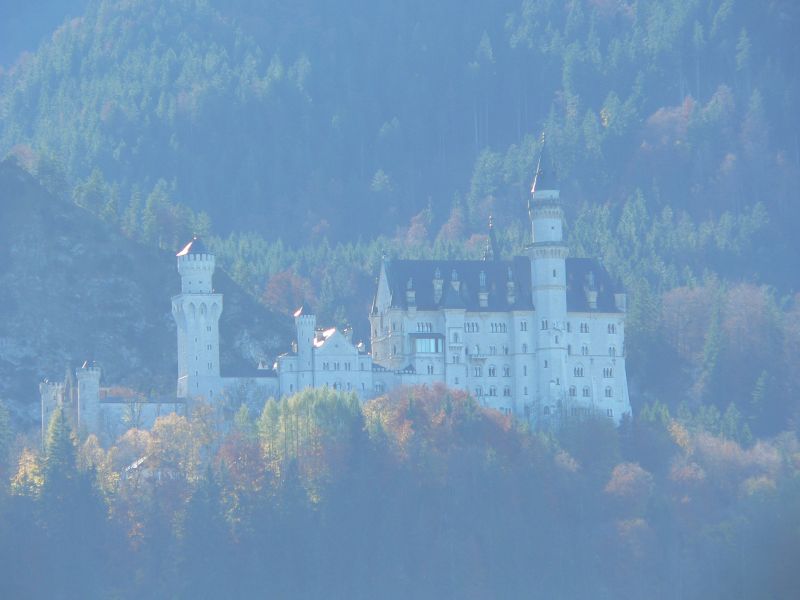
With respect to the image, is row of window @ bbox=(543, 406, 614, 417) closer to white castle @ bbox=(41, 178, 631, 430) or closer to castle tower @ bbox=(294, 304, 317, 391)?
white castle @ bbox=(41, 178, 631, 430)

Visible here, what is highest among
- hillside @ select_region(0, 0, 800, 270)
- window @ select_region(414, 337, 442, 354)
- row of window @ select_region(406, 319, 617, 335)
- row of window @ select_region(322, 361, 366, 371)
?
hillside @ select_region(0, 0, 800, 270)

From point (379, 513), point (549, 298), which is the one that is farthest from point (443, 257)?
point (379, 513)

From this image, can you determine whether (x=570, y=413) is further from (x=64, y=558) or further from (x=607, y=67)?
(x=607, y=67)

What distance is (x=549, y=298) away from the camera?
120 meters

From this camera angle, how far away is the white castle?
117562 mm

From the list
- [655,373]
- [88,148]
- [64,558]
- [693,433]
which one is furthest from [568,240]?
[64,558]

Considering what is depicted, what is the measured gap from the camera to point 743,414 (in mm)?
135500

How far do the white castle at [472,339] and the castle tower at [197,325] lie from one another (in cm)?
5

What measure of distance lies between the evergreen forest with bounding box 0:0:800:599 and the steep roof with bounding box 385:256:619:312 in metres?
5.07

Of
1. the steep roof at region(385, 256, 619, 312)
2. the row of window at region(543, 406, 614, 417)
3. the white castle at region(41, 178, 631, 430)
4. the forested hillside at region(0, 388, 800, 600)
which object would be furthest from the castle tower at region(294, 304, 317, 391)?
the row of window at region(543, 406, 614, 417)

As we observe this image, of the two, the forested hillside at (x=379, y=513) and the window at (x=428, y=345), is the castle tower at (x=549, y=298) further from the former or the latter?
the window at (x=428, y=345)

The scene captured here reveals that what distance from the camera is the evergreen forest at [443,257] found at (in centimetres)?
10925

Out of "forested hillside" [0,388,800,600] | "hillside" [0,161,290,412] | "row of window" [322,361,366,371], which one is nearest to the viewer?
"forested hillside" [0,388,800,600]

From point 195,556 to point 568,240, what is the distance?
1968 inches
